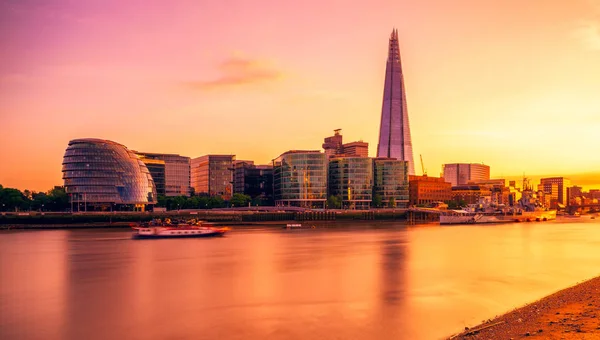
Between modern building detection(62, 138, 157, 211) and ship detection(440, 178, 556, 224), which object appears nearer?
ship detection(440, 178, 556, 224)

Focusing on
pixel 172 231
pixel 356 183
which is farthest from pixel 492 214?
pixel 172 231

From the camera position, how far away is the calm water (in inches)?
1061

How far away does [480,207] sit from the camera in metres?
160

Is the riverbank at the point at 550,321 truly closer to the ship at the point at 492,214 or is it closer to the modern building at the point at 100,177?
the ship at the point at 492,214

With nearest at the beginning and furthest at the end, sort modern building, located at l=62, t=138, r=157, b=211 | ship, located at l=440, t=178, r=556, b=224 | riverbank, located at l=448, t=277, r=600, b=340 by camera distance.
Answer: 1. riverbank, located at l=448, t=277, r=600, b=340
2. ship, located at l=440, t=178, r=556, b=224
3. modern building, located at l=62, t=138, r=157, b=211

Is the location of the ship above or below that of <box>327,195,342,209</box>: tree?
below

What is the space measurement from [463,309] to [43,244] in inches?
2444

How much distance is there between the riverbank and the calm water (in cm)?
198

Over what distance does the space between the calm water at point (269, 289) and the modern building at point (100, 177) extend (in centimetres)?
9327

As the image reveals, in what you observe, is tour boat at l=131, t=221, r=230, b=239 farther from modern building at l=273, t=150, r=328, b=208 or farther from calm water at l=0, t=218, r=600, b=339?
modern building at l=273, t=150, r=328, b=208

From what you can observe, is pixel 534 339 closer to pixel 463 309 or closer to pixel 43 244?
pixel 463 309

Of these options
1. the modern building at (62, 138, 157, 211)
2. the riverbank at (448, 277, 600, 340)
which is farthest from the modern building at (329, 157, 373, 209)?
the riverbank at (448, 277, 600, 340)

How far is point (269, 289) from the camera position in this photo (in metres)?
38.1

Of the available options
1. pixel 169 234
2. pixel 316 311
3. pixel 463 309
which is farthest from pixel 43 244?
pixel 463 309
